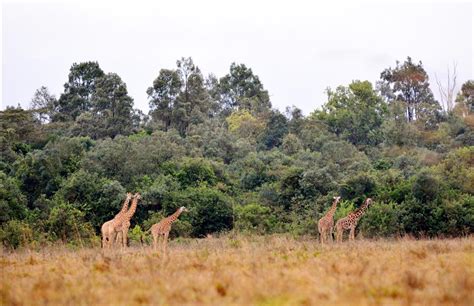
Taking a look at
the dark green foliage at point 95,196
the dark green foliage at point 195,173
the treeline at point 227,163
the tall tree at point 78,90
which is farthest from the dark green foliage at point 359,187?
the tall tree at point 78,90

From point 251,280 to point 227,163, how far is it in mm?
39910

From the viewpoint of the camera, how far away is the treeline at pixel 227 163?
101 feet

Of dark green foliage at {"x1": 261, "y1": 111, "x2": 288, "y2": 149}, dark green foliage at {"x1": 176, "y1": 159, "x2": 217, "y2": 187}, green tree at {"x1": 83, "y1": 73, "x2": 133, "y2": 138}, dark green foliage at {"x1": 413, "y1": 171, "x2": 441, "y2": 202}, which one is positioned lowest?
dark green foliage at {"x1": 413, "y1": 171, "x2": 441, "y2": 202}

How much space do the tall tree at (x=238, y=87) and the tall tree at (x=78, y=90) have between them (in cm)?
1459

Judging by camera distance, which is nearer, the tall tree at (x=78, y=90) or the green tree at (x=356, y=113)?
the green tree at (x=356, y=113)

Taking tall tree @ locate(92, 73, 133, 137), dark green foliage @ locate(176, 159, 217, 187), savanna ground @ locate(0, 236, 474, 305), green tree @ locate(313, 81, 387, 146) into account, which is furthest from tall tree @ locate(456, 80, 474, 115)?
savanna ground @ locate(0, 236, 474, 305)

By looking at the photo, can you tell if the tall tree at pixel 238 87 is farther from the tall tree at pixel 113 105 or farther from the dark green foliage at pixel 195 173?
the dark green foliage at pixel 195 173

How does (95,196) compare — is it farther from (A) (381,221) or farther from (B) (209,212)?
(A) (381,221)

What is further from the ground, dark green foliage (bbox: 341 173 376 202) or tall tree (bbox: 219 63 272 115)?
tall tree (bbox: 219 63 272 115)

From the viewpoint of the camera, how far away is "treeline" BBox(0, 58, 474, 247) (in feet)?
101

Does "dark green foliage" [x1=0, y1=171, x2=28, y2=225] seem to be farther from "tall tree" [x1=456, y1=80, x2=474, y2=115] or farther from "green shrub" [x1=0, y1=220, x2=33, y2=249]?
"tall tree" [x1=456, y1=80, x2=474, y2=115]

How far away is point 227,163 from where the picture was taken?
49875 mm

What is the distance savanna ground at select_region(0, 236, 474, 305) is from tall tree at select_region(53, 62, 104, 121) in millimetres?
50871

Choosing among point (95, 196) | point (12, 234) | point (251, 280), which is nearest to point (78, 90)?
point (95, 196)
